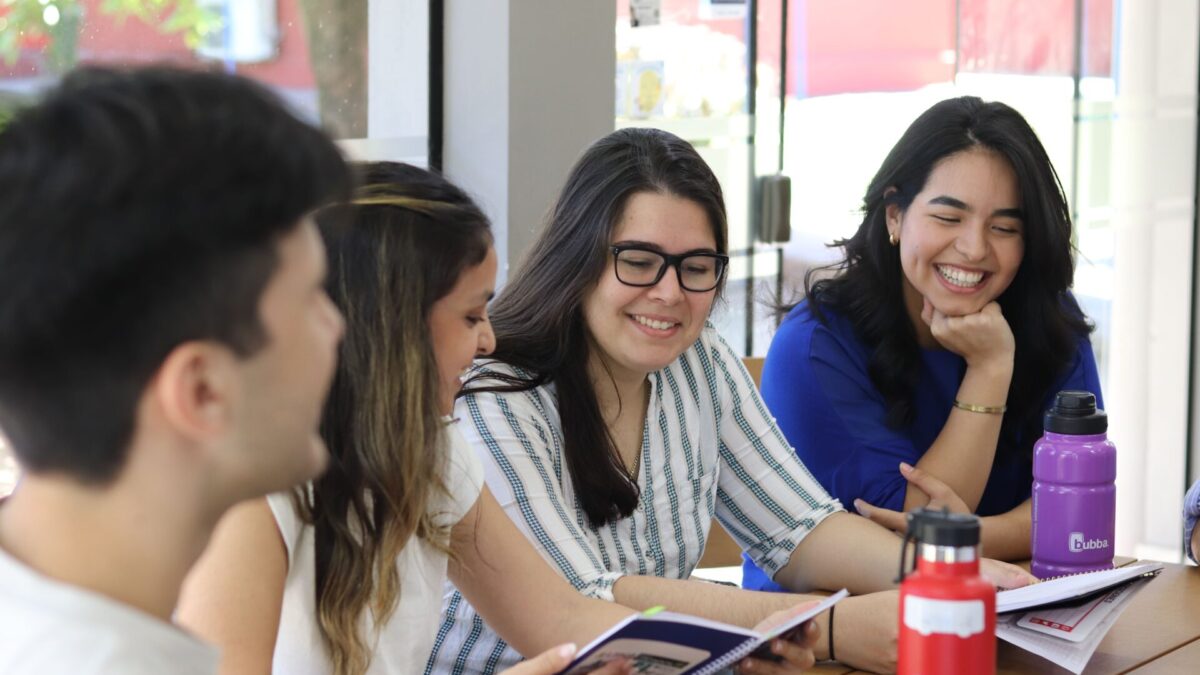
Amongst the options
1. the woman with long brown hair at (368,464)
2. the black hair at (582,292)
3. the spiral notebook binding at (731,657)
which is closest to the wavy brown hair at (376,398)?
the woman with long brown hair at (368,464)

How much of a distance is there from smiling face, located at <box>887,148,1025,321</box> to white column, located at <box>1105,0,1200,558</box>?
2.60 m

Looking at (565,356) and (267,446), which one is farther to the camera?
(565,356)

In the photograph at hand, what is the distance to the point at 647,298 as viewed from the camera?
5.87ft

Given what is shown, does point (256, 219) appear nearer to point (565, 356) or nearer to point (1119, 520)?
point (565, 356)

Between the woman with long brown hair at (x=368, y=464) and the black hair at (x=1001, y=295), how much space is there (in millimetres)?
936

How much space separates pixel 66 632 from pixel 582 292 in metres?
1.12

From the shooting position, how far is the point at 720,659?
49.3 inches

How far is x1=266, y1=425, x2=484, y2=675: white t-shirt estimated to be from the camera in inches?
50.8

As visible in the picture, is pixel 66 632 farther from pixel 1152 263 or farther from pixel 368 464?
pixel 1152 263

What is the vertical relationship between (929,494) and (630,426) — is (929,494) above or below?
below

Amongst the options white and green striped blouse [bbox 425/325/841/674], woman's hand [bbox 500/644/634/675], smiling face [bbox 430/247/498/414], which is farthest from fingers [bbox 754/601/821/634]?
smiling face [bbox 430/247/498/414]

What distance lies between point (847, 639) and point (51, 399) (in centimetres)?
98

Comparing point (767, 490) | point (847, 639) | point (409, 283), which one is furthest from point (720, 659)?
point (767, 490)

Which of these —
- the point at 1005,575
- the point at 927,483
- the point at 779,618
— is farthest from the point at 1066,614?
the point at 927,483
